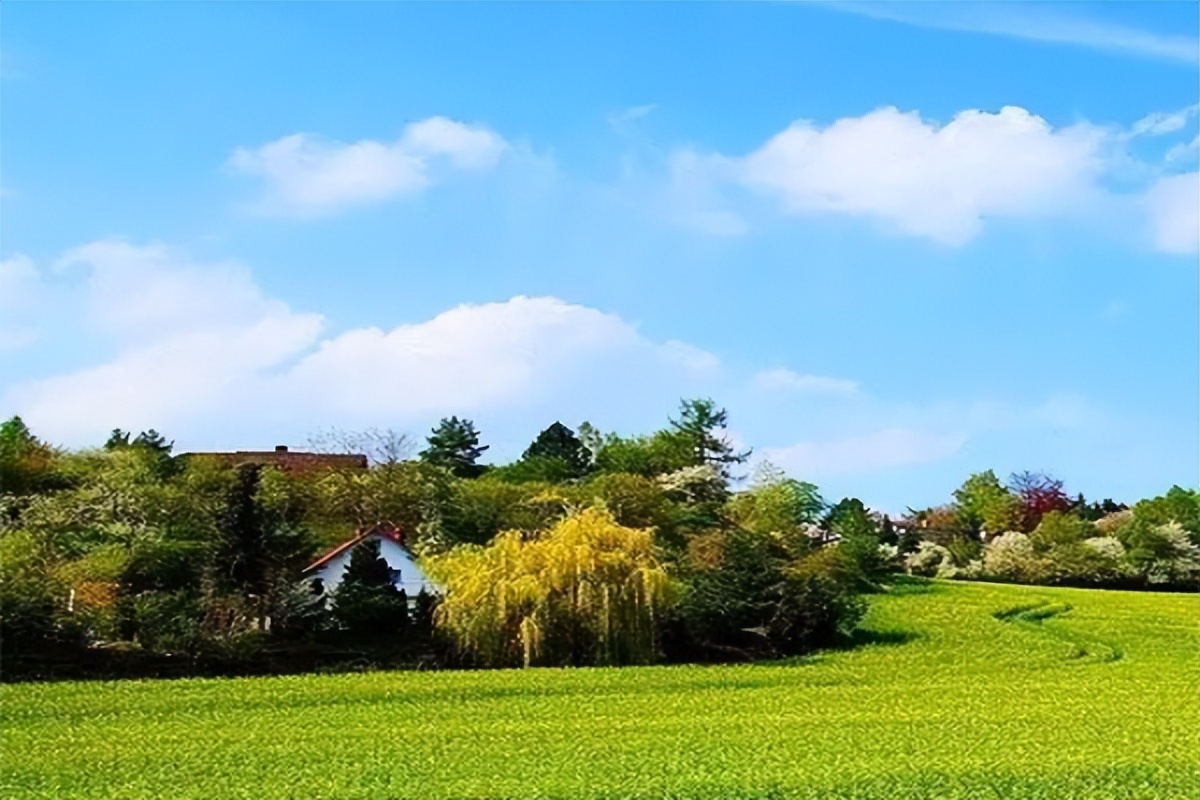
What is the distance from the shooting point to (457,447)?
67.3 metres

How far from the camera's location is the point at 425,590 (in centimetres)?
3462

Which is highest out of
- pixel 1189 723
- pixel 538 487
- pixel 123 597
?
pixel 538 487

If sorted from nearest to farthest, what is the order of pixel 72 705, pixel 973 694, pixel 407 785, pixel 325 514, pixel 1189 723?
pixel 407 785, pixel 1189 723, pixel 72 705, pixel 973 694, pixel 325 514

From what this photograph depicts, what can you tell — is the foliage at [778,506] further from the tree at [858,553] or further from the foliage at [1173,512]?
the foliage at [1173,512]

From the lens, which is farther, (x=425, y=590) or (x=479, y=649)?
(x=425, y=590)

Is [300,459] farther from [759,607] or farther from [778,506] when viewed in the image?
[759,607]

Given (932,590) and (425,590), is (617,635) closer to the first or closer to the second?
(425,590)

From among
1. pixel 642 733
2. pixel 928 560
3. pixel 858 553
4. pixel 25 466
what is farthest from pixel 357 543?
pixel 928 560

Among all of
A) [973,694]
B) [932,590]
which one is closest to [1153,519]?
[932,590]

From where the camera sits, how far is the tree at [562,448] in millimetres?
64319

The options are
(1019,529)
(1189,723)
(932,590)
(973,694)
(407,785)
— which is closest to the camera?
(407,785)

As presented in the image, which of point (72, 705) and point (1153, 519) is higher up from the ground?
point (1153, 519)

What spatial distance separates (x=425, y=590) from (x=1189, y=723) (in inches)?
753

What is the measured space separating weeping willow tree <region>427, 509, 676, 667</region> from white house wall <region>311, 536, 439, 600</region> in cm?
529
